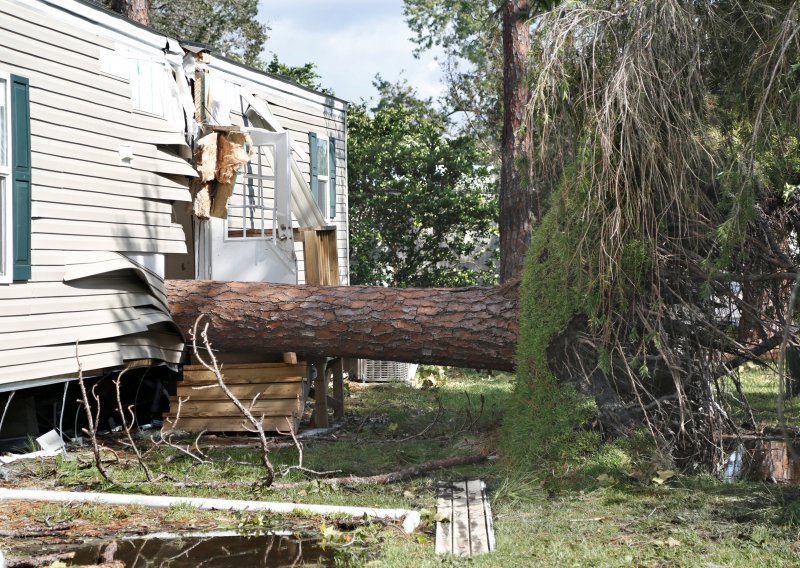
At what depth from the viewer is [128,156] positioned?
9.02 m

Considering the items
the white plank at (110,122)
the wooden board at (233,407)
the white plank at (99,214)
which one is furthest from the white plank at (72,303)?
the white plank at (110,122)

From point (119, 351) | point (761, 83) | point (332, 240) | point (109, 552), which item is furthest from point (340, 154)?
Answer: point (109, 552)

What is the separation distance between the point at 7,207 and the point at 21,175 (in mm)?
310

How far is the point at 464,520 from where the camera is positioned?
566 centimetres

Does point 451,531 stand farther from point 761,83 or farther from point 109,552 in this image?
point 761,83

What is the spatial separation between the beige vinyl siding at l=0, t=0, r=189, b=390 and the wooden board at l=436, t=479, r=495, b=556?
3.64 meters

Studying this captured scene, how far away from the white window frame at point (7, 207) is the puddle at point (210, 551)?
9.83 ft

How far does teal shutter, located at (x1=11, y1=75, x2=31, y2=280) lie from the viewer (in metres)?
7.30

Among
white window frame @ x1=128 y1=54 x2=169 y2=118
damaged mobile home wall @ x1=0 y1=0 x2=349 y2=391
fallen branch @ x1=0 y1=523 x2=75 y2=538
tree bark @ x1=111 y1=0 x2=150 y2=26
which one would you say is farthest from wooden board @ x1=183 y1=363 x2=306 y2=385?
tree bark @ x1=111 y1=0 x2=150 y2=26

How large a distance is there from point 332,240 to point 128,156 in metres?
2.79

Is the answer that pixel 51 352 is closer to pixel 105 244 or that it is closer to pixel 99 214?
pixel 105 244

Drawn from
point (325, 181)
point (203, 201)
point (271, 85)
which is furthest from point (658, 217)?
point (325, 181)

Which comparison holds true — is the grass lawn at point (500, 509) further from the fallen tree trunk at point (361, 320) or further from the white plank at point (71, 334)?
the white plank at point (71, 334)

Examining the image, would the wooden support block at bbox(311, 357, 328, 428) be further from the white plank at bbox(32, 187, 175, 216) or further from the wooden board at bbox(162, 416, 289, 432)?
the white plank at bbox(32, 187, 175, 216)
